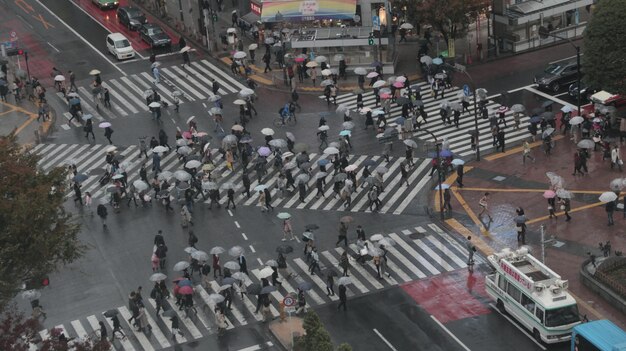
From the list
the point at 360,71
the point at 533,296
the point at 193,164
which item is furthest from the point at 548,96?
the point at 533,296

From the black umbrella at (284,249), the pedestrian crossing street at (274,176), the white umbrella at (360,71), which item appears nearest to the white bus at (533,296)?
the black umbrella at (284,249)

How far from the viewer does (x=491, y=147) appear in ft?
255

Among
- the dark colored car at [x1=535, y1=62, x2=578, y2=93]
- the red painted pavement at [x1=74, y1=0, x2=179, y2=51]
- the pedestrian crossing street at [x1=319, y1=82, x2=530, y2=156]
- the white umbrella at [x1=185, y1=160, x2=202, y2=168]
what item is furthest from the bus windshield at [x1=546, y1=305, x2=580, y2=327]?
the red painted pavement at [x1=74, y1=0, x2=179, y2=51]

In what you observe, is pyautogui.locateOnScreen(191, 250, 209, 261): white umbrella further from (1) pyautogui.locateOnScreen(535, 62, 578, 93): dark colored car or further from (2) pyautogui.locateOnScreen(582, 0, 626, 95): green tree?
(1) pyautogui.locateOnScreen(535, 62, 578, 93): dark colored car

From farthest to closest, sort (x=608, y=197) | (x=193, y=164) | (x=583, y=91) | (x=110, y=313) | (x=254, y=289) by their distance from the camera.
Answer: (x=583, y=91) < (x=193, y=164) < (x=608, y=197) < (x=254, y=289) < (x=110, y=313)

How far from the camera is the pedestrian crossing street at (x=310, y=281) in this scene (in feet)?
197

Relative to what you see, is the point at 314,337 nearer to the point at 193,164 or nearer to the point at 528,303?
the point at 528,303

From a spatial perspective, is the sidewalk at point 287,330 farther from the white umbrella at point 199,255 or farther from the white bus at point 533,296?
the white bus at point 533,296

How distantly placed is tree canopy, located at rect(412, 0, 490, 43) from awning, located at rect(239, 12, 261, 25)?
53.0ft

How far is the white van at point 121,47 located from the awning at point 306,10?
1130cm

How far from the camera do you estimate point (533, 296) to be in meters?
56.0

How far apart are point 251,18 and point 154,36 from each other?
7876 millimetres

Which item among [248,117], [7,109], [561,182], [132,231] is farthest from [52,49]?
[561,182]

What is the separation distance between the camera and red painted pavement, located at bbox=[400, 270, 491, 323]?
59.5m
